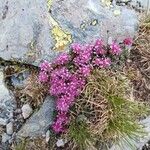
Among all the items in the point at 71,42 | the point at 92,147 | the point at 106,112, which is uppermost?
the point at 71,42

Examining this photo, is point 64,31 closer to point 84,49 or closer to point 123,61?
point 84,49

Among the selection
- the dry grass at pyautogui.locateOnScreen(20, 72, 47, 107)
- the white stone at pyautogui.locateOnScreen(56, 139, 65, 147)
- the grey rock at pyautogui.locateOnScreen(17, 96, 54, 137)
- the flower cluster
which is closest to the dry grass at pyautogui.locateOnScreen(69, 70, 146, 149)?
the flower cluster

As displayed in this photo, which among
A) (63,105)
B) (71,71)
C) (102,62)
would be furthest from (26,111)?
(102,62)

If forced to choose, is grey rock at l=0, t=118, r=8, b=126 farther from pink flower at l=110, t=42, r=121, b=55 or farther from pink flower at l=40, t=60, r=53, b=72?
pink flower at l=110, t=42, r=121, b=55

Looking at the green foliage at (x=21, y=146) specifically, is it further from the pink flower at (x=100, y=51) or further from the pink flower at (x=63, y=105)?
the pink flower at (x=100, y=51)

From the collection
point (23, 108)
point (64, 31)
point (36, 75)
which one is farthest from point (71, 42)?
point (23, 108)
